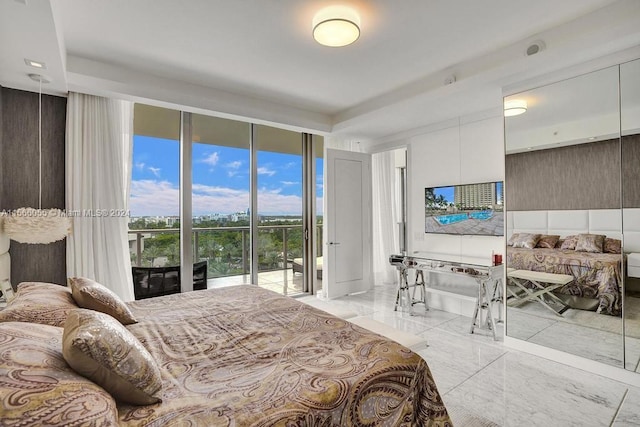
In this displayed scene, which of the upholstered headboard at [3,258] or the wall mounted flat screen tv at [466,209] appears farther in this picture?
the wall mounted flat screen tv at [466,209]

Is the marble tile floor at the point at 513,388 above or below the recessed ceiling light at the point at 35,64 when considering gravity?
below

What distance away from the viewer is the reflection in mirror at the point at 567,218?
8.39 feet

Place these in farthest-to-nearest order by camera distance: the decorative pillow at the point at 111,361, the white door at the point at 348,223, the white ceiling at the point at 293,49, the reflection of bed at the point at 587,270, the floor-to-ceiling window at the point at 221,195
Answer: the white door at the point at 348,223 < the floor-to-ceiling window at the point at 221,195 < the reflection of bed at the point at 587,270 < the white ceiling at the point at 293,49 < the decorative pillow at the point at 111,361

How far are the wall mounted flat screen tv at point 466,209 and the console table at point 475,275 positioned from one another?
1.39 feet

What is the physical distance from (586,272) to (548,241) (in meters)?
0.37

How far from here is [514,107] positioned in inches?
123

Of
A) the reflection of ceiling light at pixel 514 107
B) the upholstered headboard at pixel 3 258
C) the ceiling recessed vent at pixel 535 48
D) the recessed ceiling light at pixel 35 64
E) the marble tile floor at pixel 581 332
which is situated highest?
the ceiling recessed vent at pixel 535 48

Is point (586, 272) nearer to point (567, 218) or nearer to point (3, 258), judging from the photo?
point (567, 218)

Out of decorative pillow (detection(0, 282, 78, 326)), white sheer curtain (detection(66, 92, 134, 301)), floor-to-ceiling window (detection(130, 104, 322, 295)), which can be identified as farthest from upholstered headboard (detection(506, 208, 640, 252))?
white sheer curtain (detection(66, 92, 134, 301))

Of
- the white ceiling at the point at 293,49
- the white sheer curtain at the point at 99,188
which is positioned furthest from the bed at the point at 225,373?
the white ceiling at the point at 293,49

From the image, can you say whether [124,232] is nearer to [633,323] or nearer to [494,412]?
[494,412]

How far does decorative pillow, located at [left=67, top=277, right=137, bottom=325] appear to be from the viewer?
190 centimetres

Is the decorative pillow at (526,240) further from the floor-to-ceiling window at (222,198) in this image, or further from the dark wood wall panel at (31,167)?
the dark wood wall panel at (31,167)


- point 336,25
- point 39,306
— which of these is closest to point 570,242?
point 336,25
